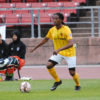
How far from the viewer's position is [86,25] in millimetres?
22422

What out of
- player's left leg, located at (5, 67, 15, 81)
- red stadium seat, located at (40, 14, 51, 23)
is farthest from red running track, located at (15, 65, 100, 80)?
red stadium seat, located at (40, 14, 51, 23)

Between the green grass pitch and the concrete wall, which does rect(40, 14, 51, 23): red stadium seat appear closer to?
the concrete wall

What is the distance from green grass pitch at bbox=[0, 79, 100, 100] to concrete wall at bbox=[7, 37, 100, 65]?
18.2 feet

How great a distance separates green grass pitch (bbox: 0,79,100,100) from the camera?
11852mm

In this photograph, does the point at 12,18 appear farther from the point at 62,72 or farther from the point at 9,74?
the point at 9,74

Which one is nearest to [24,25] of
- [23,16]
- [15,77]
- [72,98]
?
A: [23,16]

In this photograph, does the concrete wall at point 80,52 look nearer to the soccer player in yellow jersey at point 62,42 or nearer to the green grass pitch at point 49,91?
the green grass pitch at point 49,91

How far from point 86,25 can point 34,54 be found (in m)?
2.37

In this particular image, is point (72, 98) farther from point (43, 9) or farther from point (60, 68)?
point (43, 9)

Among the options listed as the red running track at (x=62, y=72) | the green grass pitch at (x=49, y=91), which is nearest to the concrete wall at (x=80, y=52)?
the red running track at (x=62, y=72)

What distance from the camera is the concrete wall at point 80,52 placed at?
72.3 ft

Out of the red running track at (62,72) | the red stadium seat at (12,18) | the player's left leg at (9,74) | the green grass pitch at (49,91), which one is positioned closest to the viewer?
the green grass pitch at (49,91)

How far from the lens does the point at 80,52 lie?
2225 centimetres

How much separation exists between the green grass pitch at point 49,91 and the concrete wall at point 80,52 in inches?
218
